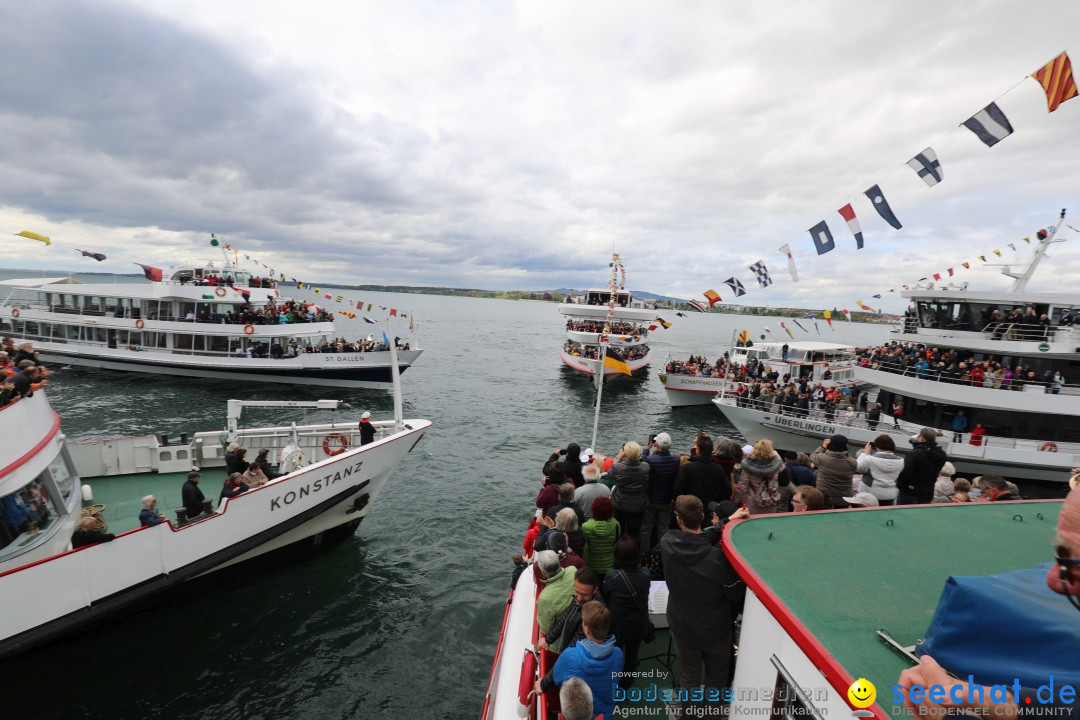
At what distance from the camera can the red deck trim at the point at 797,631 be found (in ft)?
8.54

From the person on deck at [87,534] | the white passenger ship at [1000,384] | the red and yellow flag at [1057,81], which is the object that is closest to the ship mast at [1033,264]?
the white passenger ship at [1000,384]

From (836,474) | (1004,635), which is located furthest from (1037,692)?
(836,474)

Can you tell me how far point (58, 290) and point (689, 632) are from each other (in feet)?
132

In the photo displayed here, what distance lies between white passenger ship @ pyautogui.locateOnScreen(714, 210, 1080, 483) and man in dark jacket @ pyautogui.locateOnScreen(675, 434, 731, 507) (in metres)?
→ 14.5

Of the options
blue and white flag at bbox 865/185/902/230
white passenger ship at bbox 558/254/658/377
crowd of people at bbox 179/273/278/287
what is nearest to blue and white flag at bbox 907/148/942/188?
blue and white flag at bbox 865/185/902/230

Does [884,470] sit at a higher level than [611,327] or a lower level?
lower

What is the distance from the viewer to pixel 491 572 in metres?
10.4

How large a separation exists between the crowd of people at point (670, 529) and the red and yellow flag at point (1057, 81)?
22.5 feet

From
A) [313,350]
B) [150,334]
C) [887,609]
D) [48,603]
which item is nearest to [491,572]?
[48,603]

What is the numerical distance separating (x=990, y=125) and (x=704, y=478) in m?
10.3

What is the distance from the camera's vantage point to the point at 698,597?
4.00 m

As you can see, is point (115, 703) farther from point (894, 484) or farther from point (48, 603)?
point (894, 484)

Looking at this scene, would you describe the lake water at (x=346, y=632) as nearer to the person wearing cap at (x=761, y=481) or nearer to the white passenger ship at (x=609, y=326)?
the person wearing cap at (x=761, y=481)

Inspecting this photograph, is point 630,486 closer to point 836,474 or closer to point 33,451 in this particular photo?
point 836,474
